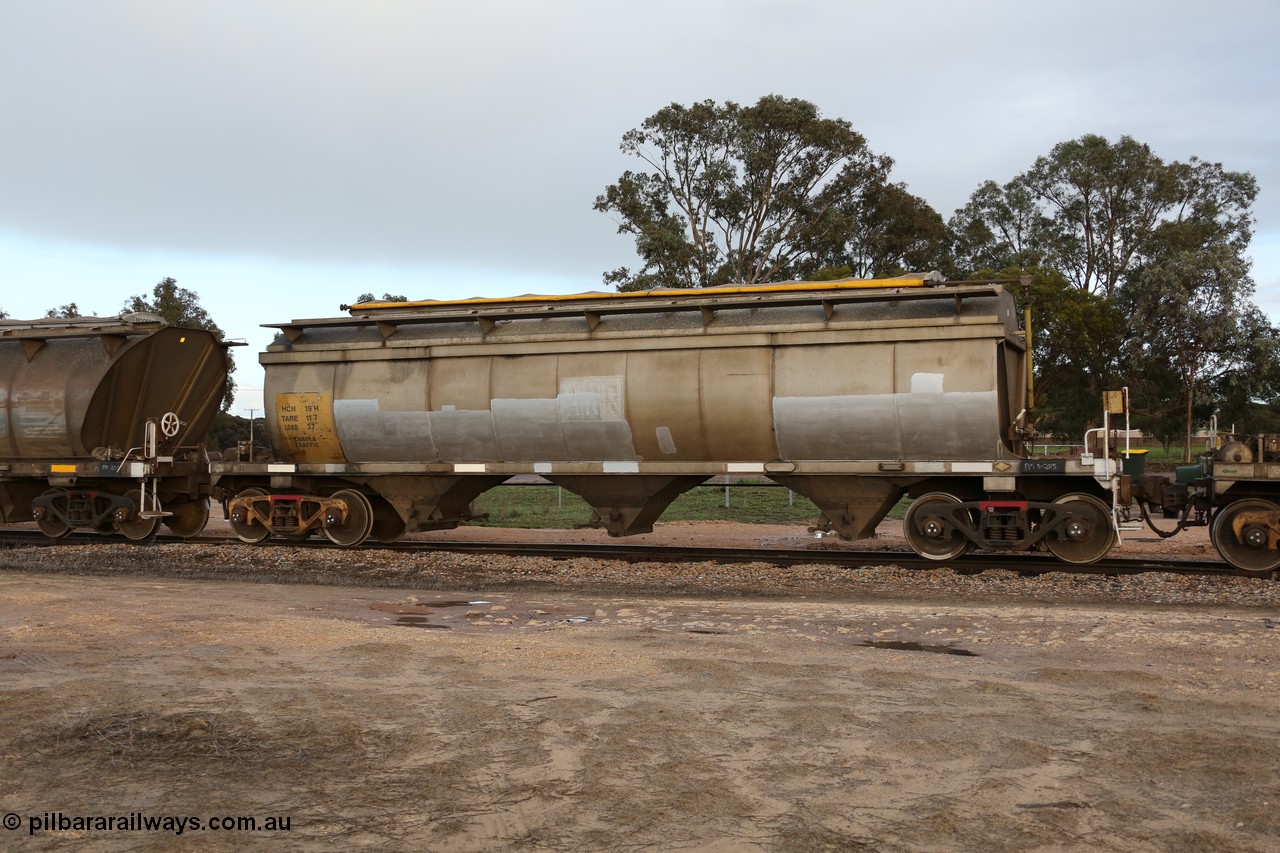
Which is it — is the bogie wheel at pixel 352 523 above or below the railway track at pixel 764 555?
above

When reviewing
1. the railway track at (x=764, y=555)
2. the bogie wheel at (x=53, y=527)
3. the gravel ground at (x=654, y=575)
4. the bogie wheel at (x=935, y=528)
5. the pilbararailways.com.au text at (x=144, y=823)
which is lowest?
the pilbararailways.com.au text at (x=144, y=823)

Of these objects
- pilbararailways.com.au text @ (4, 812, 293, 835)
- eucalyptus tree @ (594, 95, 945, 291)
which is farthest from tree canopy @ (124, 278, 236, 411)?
pilbararailways.com.au text @ (4, 812, 293, 835)

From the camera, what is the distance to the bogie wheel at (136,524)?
671 inches

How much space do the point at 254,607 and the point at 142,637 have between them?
7.12 ft

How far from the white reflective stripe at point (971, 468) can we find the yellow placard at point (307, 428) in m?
9.06

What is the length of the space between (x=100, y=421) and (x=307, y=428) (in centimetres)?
345

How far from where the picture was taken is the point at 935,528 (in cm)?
1359

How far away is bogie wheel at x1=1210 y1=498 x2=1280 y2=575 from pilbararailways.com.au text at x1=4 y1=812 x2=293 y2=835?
12065 millimetres

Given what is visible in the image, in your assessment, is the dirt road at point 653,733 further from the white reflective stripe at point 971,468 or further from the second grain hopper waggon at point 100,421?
the second grain hopper waggon at point 100,421

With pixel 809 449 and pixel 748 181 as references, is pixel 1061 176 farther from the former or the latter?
pixel 809 449

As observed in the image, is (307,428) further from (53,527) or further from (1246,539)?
(1246,539)

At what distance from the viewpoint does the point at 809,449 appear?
45.6 feet

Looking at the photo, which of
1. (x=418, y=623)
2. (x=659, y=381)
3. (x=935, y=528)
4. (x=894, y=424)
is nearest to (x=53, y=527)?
(x=418, y=623)

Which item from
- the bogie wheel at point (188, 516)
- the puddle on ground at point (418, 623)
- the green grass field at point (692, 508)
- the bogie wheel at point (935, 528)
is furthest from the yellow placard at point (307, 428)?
the bogie wheel at point (935, 528)
